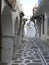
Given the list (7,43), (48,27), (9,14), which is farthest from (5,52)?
(48,27)

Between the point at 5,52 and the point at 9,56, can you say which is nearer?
the point at 5,52

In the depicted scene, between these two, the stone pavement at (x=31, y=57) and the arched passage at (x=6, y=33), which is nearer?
the arched passage at (x=6, y=33)

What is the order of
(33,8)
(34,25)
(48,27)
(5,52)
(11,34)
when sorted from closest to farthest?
(5,52) < (11,34) < (48,27) < (34,25) < (33,8)

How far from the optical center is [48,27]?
3241cm

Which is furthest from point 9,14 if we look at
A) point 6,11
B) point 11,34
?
point 11,34

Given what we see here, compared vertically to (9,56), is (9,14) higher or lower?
higher

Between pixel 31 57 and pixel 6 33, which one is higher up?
pixel 6 33

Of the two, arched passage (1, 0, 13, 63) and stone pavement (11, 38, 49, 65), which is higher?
arched passage (1, 0, 13, 63)

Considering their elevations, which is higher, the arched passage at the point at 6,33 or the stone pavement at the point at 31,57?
the arched passage at the point at 6,33

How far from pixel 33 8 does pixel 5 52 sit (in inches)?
1782

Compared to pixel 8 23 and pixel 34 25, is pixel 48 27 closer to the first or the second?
pixel 8 23

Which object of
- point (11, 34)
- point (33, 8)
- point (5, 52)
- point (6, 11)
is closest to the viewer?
point (6, 11)

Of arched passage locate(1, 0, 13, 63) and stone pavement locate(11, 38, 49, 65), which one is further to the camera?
stone pavement locate(11, 38, 49, 65)

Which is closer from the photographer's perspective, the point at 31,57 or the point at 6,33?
the point at 6,33
